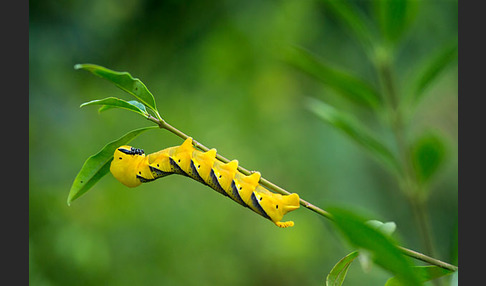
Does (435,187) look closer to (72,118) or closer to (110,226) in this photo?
(110,226)

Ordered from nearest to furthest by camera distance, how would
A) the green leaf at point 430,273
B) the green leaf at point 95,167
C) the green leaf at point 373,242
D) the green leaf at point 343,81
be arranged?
the green leaf at point 373,242, the green leaf at point 430,273, the green leaf at point 95,167, the green leaf at point 343,81

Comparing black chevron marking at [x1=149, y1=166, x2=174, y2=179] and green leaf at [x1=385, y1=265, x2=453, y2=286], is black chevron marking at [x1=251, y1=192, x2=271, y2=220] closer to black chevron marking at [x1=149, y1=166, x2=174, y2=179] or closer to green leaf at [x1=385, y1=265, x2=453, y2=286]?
black chevron marking at [x1=149, y1=166, x2=174, y2=179]

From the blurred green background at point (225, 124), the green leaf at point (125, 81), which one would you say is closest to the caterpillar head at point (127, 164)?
the green leaf at point (125, 81)

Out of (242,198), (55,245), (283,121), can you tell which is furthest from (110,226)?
(242,198)

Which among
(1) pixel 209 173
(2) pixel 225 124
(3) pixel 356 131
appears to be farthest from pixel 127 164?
(2) pixel 225 124

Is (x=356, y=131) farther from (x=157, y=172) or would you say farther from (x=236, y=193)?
(x=157, y=172)

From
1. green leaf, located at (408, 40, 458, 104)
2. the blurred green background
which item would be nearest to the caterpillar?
green leaf, located at (408, 40, 458, 104)

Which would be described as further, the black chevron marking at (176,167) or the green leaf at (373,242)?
the black chevron marking at (176,167)

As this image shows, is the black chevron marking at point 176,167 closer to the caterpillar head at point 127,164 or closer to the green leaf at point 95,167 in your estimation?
the caterpillar head at point 127,164

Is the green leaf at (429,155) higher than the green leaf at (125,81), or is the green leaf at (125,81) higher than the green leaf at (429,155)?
the green leaf at (429,155)
